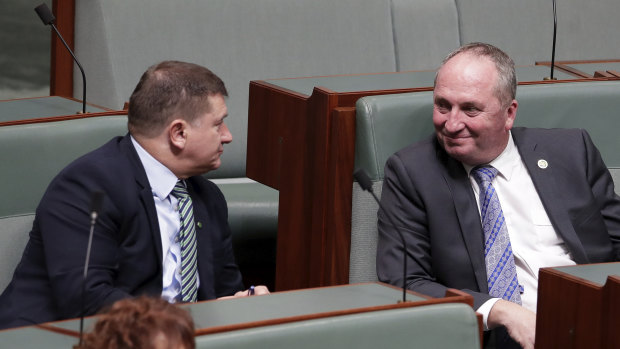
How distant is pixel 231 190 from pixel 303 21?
587 millimetres

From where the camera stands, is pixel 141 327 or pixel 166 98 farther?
pixel 166 98

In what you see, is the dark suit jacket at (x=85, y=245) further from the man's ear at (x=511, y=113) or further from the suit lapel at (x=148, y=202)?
the man's ear at (x=511, y=113)

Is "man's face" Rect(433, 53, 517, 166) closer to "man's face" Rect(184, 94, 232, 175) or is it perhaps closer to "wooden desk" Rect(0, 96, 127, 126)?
"man's face" Rect(184, 94, 232, 175)

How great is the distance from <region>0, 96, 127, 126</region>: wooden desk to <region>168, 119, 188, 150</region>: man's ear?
247 millimetres

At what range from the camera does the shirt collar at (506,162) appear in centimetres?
195

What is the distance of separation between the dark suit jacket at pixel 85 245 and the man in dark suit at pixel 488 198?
1.48ft

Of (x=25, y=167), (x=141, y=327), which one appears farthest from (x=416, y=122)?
(x=141, y=327)

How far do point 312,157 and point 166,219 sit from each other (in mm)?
416

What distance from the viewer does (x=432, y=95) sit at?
200 cm

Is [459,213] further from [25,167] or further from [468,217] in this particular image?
[25,167]

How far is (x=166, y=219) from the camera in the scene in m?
1.65

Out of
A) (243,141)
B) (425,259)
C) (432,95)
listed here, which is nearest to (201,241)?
(425,259)

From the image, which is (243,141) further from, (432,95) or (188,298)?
(188,298)

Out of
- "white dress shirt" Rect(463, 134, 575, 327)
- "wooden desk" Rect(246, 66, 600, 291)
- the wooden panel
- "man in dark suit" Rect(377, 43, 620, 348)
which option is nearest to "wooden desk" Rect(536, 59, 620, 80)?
"wooden desk" Rect(246, 66, 600, 291)
